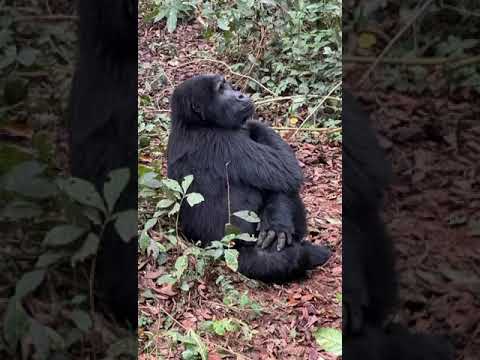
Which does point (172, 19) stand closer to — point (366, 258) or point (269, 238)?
point (269, 238)

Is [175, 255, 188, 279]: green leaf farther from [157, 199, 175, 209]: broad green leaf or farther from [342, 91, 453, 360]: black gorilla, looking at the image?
[342, 91, 453, 360]: black gorilla

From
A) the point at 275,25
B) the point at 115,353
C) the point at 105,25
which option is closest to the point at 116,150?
the point at 105,25

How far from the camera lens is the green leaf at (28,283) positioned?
149 cm

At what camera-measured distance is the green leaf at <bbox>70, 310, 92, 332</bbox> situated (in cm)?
150

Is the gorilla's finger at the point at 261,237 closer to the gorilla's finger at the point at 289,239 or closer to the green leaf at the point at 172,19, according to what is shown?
the gorilla's finger at the point at 289,239

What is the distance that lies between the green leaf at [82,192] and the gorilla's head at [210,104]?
95 centimetres

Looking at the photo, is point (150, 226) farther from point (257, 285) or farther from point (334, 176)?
point (334, 176)

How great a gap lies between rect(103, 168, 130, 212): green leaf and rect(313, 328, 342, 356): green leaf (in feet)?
2.44

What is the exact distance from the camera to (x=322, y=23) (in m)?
2.26

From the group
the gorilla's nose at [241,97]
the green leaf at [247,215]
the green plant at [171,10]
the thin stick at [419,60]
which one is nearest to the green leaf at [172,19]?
the green plant at [171,10]

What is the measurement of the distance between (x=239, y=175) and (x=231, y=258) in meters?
0.51

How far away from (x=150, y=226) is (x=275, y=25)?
0.90 meters

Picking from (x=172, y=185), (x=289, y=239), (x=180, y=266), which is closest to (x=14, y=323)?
(x=180, y=266)

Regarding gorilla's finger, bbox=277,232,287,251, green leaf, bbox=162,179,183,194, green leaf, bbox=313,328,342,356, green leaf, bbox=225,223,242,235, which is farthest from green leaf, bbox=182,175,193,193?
green leaf, bbox=313,328,342,356
